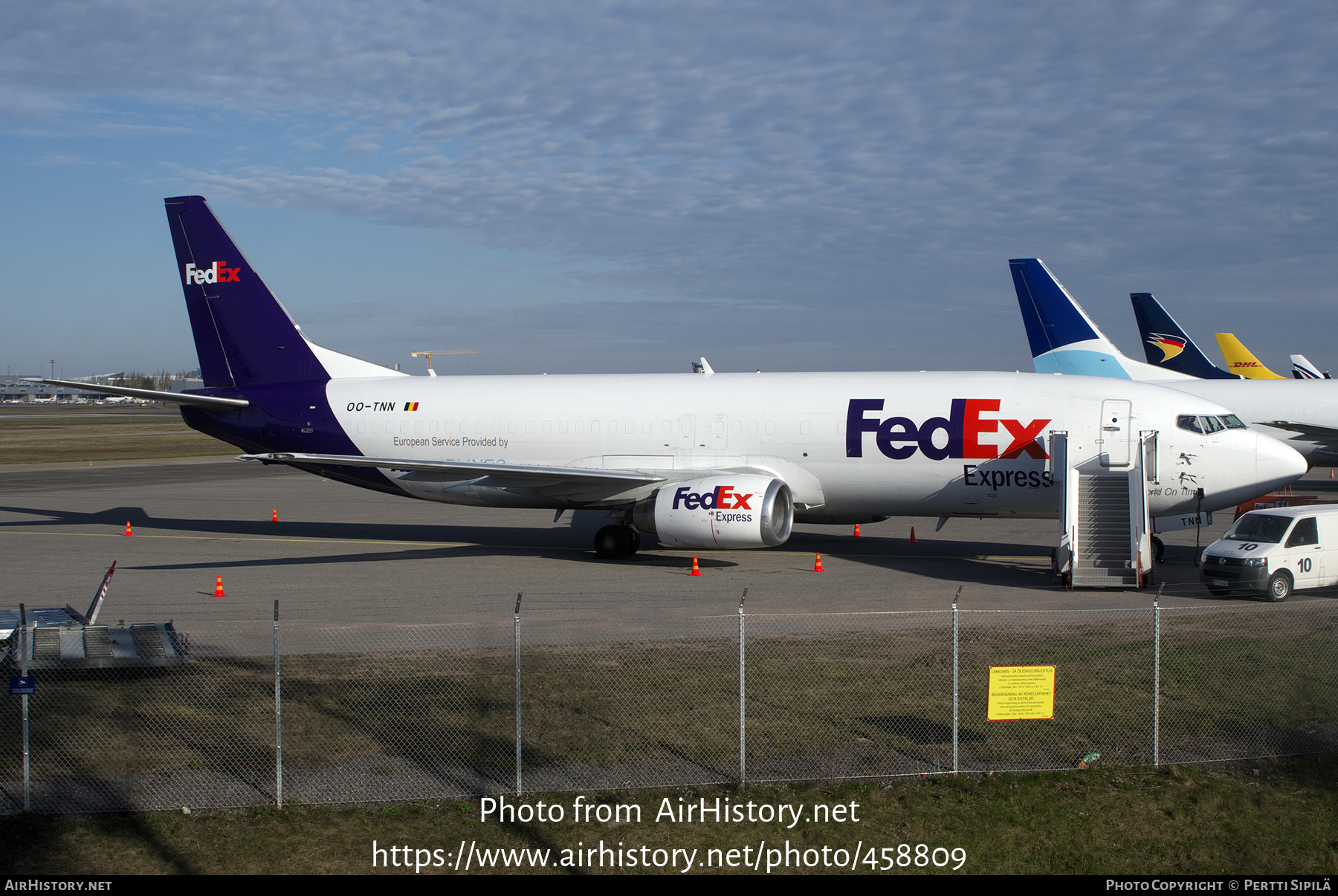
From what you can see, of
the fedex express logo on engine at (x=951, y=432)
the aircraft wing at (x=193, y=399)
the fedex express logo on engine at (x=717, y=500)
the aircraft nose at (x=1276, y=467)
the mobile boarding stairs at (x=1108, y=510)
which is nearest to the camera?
the mobile boarding stairs at (x=1108, y=510)

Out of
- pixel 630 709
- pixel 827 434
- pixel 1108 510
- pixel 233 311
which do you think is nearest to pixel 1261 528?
pixel 1108 510

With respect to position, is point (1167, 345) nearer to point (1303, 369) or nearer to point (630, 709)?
point (1303, 369)

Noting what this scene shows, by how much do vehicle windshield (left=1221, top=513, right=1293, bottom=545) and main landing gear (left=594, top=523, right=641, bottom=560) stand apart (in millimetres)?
12790

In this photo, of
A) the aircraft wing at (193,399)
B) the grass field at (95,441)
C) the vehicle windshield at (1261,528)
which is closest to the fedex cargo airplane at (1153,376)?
the vehicle windshield at (1261,528)

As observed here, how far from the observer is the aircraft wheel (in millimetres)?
24906

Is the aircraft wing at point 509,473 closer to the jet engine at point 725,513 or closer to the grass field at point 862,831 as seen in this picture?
the jet engine at point 725,513

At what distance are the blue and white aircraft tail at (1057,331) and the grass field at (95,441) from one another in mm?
52472

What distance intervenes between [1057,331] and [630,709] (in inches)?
1042

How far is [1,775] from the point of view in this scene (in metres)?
10.2

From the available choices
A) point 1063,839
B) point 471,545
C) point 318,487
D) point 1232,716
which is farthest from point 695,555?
point 318,487

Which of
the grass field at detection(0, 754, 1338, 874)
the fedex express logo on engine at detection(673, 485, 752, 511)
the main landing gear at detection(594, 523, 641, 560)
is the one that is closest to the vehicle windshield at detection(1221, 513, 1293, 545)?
the fedex express logo on engine at detection(673, 485, 752, 511)

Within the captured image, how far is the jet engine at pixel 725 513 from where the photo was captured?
22.2 m

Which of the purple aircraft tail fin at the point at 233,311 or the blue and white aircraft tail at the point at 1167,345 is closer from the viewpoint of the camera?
the purple aircraft tail fin at the point at 233,311

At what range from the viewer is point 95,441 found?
77.9 metres
